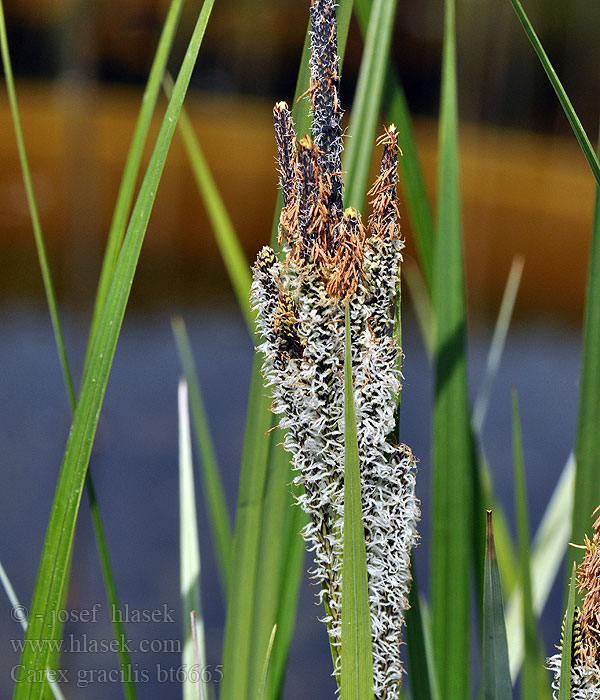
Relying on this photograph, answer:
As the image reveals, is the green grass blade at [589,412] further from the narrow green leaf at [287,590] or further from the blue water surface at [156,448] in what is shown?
the blue water surface at [156,448]

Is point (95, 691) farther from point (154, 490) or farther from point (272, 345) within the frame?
point (272, 345)

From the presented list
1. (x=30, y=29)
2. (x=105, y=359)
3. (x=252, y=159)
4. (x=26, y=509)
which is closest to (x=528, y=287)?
(x=252, y=159)

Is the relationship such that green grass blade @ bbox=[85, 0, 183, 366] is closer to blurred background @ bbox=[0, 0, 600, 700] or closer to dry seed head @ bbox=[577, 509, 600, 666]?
dry seed head @ bbox=[577, 509, 600, 666]

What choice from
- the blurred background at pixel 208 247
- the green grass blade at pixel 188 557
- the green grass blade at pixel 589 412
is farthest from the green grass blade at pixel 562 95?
the blurred background at pixel 208 247

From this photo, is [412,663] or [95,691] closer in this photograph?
[412,663]

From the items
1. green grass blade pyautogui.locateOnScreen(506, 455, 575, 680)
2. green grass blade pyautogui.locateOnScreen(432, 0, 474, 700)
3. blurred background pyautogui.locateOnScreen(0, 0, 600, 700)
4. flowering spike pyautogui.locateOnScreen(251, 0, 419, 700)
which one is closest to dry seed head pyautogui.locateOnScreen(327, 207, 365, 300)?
flowering spike pyautogui.locateOnScreen(251, 0, 419, 700)

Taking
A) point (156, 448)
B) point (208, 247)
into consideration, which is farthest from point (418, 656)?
point (208, 247)
